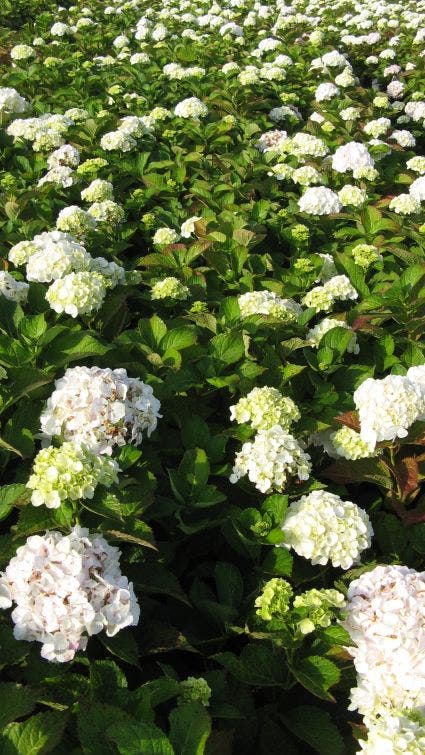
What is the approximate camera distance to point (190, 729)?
1.38 m

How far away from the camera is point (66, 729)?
1.58 metres

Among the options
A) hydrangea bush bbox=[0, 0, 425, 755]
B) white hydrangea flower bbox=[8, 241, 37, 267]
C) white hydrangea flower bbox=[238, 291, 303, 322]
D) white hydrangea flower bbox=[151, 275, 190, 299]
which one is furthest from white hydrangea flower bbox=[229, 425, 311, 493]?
white hydrangea flower bbox=[8, 241, 37, 267]

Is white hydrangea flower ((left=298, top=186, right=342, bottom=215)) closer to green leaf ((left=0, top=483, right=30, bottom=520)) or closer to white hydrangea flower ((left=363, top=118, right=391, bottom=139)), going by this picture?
white hydrangea flower ((left=363, top=118, right=391, bottom=139))

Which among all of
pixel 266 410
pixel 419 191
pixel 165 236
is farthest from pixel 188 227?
pixel 266 410

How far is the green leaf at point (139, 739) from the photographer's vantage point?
130 centimetres

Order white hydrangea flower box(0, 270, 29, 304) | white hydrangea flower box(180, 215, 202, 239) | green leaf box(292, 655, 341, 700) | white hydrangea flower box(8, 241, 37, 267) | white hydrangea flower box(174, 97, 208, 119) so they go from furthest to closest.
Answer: white hydrangea flower box(174, 97, 208, 119) < white hydrangea flower box(180, 215, 202, 239) < white hydrangea flower box(8, 241, 37, 267) < white hydrangea flower box(0, 270, 29, 304) < green leaf box(292, 655, 341, 700)

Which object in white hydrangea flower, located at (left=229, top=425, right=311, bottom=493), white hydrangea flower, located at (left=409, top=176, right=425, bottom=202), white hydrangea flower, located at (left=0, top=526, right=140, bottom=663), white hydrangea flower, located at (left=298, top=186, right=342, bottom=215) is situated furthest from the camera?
white hydrangea flower, located at (left=409, top=176, right=425, bottom=202)

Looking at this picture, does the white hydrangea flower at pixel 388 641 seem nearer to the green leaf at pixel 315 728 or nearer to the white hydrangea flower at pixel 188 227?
the green leaf at pixel 315 728

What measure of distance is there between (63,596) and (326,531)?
0.80 m

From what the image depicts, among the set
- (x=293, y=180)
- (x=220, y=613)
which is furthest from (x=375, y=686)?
(x=293, y=180)

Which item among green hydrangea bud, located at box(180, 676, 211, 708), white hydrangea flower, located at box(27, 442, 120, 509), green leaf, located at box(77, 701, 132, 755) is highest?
white hydrangea flower, located at box(27, 442, 120, 509)

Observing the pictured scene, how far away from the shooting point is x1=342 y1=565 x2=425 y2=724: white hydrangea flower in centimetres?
167

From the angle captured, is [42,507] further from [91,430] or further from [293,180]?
[293,180]

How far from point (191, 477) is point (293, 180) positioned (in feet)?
9.92
